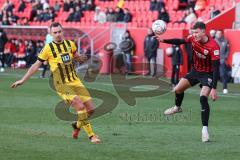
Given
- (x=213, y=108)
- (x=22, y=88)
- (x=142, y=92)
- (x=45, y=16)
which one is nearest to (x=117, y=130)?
(x=213, y=108)

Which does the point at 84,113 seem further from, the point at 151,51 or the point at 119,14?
the point at 119,14

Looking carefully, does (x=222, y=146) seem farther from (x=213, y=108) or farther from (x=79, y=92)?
(x=213, y=108)

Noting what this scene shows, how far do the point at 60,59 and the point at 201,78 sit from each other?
241cm

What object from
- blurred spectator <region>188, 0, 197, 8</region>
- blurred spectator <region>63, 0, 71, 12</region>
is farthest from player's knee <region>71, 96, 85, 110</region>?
blurred spectator <region>63, 0, 71, 12</region>

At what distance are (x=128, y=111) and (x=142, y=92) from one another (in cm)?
486

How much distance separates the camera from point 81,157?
9477 mm

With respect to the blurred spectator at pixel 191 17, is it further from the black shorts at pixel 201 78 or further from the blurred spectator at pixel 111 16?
the black shorts at pixel 201 78

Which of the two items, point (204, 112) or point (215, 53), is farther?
point (215, 53)

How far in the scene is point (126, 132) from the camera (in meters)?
12.2

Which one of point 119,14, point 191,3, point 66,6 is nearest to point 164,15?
point 191,3

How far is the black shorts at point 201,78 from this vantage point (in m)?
11.6

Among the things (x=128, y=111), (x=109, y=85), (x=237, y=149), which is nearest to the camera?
(x=237, y=149)

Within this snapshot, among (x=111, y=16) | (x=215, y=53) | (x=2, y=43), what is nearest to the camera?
(x=215, y=53)

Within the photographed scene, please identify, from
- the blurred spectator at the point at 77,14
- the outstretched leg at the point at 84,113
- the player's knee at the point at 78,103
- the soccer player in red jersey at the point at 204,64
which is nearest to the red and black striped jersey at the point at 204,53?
the soccer player in red jersey at the point at 204,64
